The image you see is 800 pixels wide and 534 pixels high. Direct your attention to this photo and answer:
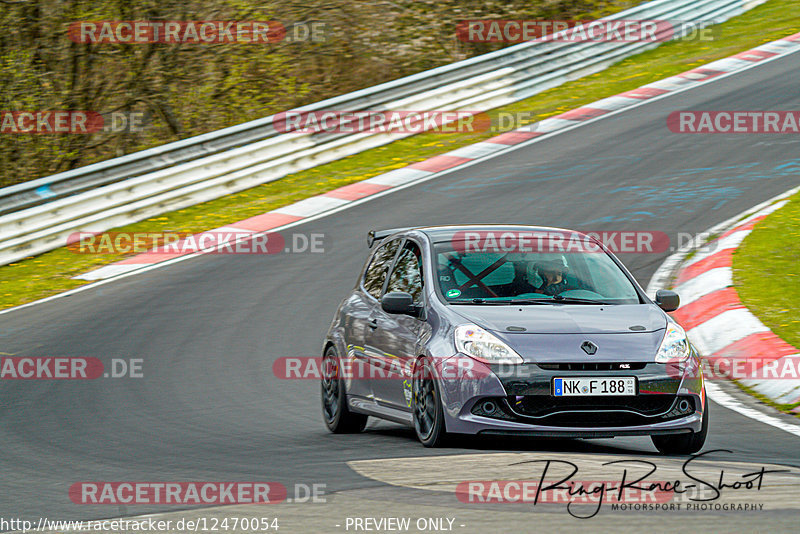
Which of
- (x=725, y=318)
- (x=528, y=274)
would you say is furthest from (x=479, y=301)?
(x=725, y=318)

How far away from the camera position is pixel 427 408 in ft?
24.8

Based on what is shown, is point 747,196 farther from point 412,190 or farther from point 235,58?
point 235,58

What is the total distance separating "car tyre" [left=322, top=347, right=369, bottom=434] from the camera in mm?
8953

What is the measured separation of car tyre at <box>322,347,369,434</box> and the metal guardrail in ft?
28.5

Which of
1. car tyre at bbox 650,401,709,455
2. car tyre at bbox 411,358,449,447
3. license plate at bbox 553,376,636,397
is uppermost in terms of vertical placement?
license plate at bbox 553,376,636,397

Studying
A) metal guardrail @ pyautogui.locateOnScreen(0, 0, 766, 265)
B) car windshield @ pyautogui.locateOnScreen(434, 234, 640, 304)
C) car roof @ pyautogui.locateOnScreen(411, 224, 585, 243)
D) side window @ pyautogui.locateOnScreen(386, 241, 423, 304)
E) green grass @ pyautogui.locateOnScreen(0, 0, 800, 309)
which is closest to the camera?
car windshield @ pyautogui.locateOnScreen(434, 234, 640, 304)

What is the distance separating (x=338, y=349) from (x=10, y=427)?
2.50 meters

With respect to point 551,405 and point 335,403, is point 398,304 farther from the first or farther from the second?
point 335,403

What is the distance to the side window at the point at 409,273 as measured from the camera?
27.4 feet

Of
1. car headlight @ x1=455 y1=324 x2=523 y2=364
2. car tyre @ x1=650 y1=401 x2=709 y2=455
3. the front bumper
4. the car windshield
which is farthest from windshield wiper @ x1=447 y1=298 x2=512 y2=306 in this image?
car tyre @ x1=650 y1=401 x2=709 y2=455

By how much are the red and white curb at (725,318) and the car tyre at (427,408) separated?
2.93 meters

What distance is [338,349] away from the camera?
30.4 ft

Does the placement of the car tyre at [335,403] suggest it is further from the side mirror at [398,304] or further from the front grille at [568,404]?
the front grille at [568,404]

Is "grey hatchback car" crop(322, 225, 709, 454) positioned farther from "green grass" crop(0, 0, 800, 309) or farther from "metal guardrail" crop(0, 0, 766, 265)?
"metal guardrail" crop(0, 0, 766, 265)
